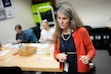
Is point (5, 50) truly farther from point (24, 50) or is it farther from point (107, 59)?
point (107, 59)

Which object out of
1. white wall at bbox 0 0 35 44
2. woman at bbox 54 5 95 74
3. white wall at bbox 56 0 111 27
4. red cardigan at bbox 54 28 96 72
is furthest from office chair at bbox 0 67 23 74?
white wall at bbox 56 0 111 27

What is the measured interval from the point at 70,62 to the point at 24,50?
140 centimetres

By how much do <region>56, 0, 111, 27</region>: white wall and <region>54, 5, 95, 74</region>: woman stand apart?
371 centimetres

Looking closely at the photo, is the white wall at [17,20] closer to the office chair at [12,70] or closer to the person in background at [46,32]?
the person in background at [46,32]

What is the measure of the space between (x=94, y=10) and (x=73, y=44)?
3.98 meters

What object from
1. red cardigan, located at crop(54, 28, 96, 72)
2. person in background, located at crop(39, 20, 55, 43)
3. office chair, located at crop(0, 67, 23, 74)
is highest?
red cardigan, located at crop(54, 28, 96, 72)

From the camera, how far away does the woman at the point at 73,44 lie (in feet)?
4.87

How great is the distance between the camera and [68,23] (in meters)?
1.50

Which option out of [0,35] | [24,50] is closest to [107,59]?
[24,50]

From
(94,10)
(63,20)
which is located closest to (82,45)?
(63,20)

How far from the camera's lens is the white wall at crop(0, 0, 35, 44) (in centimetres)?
446

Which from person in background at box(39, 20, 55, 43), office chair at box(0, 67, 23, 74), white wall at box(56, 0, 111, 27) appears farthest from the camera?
white wall at box(56, 0, 111, 27)

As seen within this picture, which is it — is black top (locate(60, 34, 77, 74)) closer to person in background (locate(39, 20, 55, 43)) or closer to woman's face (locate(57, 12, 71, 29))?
woman's face (locate(57, 12, 71, 29))

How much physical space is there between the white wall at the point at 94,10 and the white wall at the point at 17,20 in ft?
3.29
